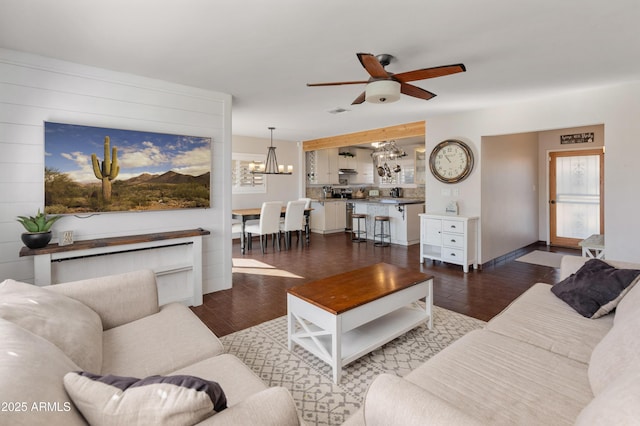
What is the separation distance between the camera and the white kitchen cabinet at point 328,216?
329 inches

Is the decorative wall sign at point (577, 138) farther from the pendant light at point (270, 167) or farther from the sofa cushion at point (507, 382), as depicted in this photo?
the sofa cushion at point (507, 382)

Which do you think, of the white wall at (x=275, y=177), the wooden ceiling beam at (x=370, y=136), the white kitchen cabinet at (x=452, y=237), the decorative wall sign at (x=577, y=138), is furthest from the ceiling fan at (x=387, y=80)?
the decorative wall sign at (x=577, y=138)

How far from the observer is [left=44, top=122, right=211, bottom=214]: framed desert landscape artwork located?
2979 millimetres

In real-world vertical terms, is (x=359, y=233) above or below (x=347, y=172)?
below

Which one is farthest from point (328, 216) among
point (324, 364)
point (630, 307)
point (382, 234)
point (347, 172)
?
point (630, 307)

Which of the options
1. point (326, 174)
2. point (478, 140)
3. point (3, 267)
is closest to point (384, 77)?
point (478, 140)

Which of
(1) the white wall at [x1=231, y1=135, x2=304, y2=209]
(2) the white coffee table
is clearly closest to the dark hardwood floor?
(2) the white coffee table

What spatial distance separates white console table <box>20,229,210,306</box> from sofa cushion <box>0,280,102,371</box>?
1.18m

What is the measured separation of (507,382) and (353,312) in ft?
3.26

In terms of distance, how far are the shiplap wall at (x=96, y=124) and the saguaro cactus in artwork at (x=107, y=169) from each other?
8.2 inches

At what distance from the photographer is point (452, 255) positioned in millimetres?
5000

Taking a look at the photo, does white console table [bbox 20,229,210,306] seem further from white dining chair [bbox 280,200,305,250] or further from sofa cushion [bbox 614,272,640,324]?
sofa cushion [bbox 614,272,640,324]

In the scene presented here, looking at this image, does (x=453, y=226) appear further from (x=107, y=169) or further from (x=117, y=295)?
(x=107, y=169)

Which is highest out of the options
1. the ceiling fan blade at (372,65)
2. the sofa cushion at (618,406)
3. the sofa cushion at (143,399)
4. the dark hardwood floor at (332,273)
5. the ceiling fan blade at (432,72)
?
the ceiling fan blade at (372,65)
